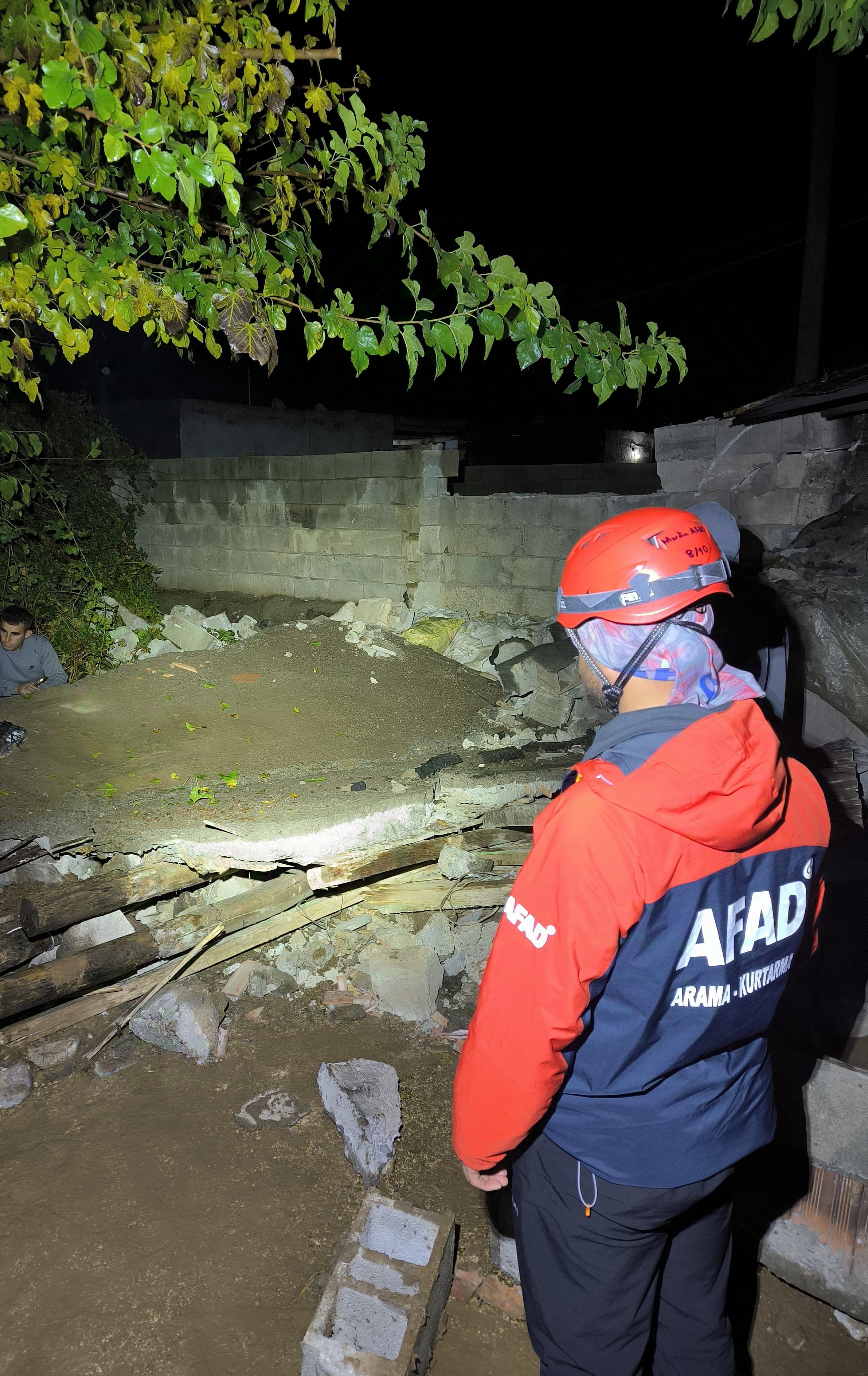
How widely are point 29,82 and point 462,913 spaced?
146 inches

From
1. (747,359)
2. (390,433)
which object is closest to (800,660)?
(390,433)

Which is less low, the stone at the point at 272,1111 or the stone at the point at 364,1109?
the stone at the point at 364,1109

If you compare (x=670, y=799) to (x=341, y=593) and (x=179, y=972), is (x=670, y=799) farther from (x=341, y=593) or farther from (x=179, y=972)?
(x=341, y=593)

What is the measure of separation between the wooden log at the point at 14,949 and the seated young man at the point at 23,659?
2.94 meters

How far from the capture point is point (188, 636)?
7.10 meters

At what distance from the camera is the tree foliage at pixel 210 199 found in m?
1.90

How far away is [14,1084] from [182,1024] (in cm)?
68

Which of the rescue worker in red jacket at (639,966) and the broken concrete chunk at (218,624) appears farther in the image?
the broken concrete chunk at (218,624)

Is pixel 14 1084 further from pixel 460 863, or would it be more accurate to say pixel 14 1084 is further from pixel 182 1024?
pixel 460 863

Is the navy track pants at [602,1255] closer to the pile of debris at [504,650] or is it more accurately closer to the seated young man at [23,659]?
the pile of debris at [504,650]

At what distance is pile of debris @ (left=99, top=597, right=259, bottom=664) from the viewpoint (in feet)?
23.1

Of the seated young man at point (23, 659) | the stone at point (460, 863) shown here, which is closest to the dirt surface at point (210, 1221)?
the stone at point (460, 863)

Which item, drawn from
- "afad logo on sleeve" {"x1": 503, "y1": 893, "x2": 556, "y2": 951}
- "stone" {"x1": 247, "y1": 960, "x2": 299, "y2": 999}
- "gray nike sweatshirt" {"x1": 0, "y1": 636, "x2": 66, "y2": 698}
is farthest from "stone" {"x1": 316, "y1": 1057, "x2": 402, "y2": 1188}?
"gray nike sweatshirt" {"x1": 0, "y1": 636, "x2": 66, "y2": 698}

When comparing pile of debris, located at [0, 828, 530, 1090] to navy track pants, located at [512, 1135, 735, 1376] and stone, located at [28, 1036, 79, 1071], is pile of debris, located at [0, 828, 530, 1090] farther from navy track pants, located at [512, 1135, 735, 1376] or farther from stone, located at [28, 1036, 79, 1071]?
navy track pants, located at [512, 1135, 735, 1376]
